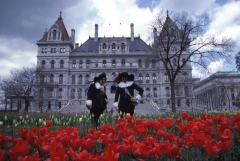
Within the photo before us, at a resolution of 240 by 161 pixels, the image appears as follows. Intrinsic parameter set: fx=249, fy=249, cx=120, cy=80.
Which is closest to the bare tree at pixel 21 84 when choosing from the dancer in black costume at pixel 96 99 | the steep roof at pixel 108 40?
the steep roof at pixel 108 40

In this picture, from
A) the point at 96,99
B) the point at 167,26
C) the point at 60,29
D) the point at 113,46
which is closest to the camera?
the point at 96,99

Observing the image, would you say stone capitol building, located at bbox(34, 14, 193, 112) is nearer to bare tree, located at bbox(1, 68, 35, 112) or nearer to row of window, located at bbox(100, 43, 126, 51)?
row of window, located at bbox(100, 43, 126, 51)

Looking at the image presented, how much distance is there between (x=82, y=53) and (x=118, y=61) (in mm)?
8354

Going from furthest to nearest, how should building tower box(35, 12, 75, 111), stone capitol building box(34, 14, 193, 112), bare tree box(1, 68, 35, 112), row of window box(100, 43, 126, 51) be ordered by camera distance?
row of window box(100, 43, 126, 51) < building tower box(35, 12, 75, 111) < stone capitol building box(34, 14, 193, 112) < bare tree box(1, 68, 35, 112)

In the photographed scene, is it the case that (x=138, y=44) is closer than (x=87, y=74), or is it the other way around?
(x=87, y=74)

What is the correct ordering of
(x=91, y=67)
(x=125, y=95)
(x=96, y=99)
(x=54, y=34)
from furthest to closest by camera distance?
(x=54, y=34), (x=91, y=67), (x=125, y=95), (x=96, y=99)

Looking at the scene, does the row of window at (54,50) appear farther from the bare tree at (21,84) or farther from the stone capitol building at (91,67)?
the bare tree at (21,84)

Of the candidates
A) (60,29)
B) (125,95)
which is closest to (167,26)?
(125,95)

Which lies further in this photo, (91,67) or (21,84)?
(91,67)

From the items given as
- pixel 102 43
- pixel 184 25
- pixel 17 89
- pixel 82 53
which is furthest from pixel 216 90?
pixel 17 89

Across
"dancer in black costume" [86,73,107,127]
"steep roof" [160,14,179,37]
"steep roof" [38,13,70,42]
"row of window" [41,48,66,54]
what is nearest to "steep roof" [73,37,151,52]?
"row of window" [41,48,66,54]

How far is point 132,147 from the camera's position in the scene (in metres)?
2.16

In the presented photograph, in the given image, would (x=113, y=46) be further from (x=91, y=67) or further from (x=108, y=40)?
(x=91, y=67)

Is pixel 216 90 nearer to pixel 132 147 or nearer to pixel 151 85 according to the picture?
pixel 151 85
